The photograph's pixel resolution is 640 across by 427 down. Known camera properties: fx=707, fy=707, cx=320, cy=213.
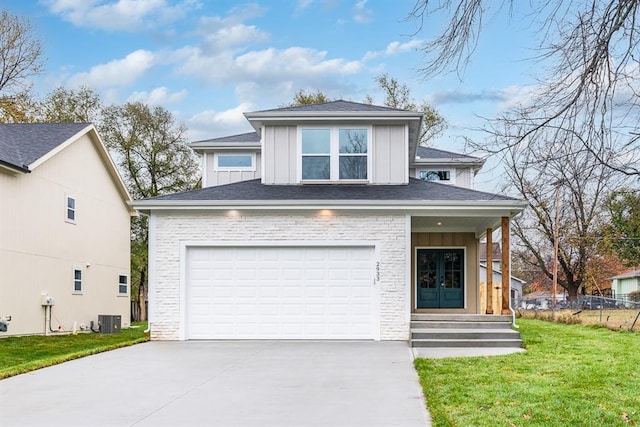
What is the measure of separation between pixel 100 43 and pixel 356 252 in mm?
13722

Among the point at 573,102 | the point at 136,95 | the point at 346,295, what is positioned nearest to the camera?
the point at 573,102

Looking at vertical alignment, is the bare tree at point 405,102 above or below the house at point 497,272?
above

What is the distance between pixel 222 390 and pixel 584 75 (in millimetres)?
5741

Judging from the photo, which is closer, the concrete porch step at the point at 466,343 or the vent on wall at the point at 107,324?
the concrete porch step at the point at 466,343

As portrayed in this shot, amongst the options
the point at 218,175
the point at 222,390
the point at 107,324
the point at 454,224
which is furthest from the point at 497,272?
the point at 222,390

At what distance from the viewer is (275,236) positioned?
1605cm

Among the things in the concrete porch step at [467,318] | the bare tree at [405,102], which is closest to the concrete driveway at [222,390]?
the concrete porch step at [467,318]

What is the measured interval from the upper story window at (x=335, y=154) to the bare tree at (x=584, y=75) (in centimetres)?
1206

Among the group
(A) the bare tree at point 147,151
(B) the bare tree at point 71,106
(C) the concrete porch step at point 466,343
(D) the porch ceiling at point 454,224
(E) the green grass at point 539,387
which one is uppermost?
(B) the bare tree at point 71,106

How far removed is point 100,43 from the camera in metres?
24.5

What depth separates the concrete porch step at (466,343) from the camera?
1409cm

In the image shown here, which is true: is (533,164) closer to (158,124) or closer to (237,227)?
(237,227)

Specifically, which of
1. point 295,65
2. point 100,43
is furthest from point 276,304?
point 100,43

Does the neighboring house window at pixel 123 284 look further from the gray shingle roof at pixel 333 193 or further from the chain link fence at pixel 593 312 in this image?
the chain link fence at pixel 593 312
